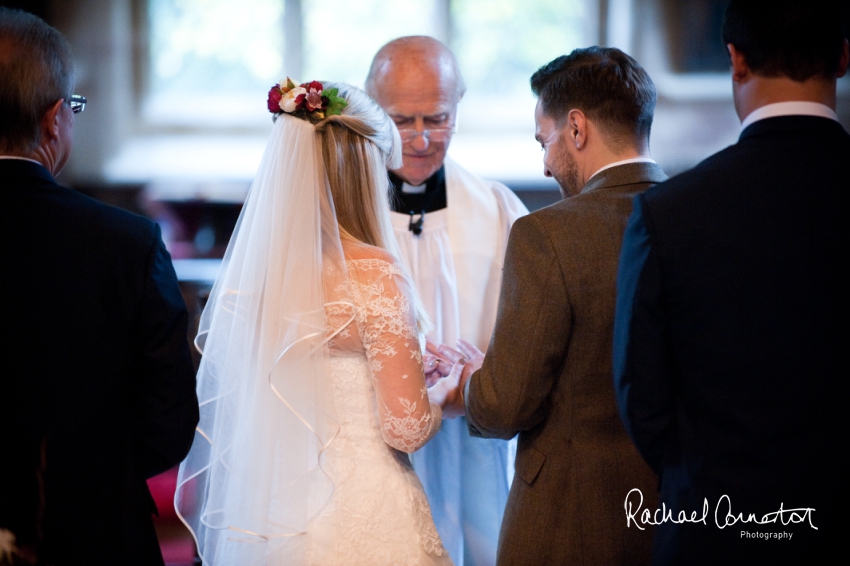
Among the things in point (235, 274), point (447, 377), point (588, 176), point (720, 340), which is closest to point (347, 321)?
point (235, 274)

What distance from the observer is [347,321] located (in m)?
1.92

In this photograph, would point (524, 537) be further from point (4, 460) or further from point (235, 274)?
point (4, 460)

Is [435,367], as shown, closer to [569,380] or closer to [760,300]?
[569,380]

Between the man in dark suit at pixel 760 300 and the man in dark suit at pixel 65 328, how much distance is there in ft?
3.35

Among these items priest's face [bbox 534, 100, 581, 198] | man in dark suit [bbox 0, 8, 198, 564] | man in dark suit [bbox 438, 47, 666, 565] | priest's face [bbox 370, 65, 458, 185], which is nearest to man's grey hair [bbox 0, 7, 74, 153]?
man in dark suit [bbox 0, 8, 198, 564]

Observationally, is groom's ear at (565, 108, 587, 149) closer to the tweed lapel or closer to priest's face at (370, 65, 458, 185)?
the tweed lapel

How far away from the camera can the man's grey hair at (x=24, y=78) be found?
1.58 meters

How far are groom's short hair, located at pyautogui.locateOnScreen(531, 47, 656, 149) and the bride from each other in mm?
527

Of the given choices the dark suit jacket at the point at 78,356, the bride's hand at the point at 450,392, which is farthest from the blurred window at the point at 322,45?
the dark suit jacket at the point at 78,356

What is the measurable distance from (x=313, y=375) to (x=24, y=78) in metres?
0.90

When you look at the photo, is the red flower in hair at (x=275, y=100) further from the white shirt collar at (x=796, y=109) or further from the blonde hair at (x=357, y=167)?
the white shirt collar at (x=796, y=109)

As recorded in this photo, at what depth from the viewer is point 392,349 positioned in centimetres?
192

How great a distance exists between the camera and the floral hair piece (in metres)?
2.01

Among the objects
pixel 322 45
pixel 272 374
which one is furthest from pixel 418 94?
pixel 322 45
